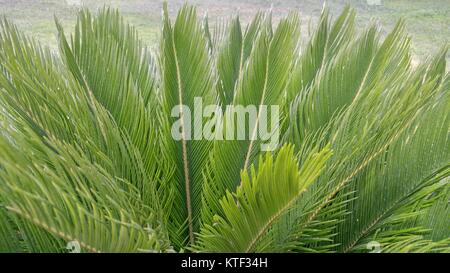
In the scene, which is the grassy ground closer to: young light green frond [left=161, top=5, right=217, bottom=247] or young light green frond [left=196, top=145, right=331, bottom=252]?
young light green frond [left=161, top=5, right=217, bottom=247]

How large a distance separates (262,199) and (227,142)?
0.33 meters

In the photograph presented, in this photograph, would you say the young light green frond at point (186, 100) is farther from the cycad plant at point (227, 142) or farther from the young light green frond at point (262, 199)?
the young light green frond at point (262, 199)

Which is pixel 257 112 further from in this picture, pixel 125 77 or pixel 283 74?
pixel 125 77

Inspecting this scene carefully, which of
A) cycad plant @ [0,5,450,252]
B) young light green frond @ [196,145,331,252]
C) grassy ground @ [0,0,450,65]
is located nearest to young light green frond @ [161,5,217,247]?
cycad plant @ [0,5,450,252]

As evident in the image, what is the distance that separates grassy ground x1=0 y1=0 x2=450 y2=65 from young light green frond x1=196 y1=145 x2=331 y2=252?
6.96 ft

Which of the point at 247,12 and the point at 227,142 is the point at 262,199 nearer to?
the point at 227,142

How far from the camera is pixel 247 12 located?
2.91m

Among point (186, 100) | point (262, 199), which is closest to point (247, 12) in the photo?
point (186, 100)

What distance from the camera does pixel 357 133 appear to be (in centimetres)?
80

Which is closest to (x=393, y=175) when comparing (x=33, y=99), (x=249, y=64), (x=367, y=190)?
(x=367, y=190)

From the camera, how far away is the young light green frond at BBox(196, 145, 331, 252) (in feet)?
1.70

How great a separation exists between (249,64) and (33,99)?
372 millimetres

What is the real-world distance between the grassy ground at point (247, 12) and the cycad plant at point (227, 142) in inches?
66.8

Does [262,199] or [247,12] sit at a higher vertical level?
[262,199]
